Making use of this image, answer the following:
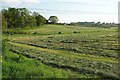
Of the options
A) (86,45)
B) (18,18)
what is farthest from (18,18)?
(86,45)

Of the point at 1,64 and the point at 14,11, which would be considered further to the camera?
the point at 14,11

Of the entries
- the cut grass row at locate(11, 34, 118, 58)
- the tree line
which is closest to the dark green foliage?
the tree line

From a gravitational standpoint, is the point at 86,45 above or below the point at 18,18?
below

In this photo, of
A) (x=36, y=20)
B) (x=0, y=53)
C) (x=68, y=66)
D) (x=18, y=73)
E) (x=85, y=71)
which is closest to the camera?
(x=18, y=73)

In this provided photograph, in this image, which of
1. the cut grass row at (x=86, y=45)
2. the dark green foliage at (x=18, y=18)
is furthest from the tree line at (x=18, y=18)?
the cut grass row at (x=86, y=45)

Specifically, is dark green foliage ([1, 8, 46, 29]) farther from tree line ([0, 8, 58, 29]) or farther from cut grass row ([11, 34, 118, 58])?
cut grass row ([11, 34, 118, 58])

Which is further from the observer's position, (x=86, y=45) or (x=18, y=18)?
(x=18, y=18)

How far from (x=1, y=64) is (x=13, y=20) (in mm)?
75333

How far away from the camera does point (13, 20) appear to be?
9412 cm

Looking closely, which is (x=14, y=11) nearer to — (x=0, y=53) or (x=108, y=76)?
(x=0, y=53)

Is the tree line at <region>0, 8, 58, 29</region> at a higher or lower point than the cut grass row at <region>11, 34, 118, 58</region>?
higher

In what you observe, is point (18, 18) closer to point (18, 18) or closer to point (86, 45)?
point (18, 18)

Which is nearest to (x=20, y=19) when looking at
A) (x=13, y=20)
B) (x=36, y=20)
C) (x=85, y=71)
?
(x=13, y=20)

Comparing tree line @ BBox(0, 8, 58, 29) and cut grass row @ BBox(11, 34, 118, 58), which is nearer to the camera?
cut grass row @ BBox(11, 34, 118, 58)
